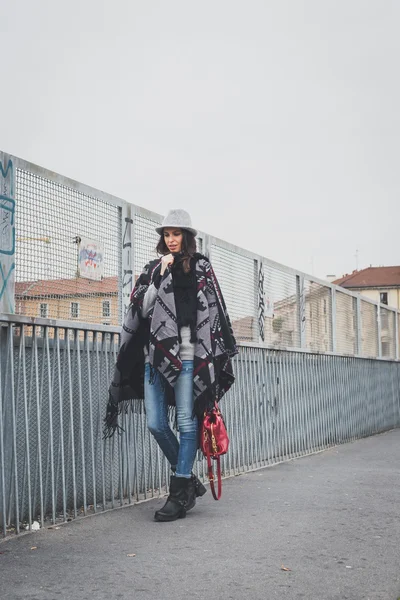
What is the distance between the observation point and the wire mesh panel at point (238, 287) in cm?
889

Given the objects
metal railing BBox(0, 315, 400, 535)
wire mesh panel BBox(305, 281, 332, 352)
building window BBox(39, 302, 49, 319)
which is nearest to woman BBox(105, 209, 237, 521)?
metal railing BBox(0, 315, 400, 535)

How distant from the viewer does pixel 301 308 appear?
1162 centimetres

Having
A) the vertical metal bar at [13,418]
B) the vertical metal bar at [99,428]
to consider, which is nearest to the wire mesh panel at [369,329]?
the vertical metal bar at [99,428]

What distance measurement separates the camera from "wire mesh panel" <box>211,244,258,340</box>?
8.89 m

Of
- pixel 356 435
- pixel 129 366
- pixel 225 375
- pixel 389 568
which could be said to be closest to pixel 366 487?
pixel 225 375

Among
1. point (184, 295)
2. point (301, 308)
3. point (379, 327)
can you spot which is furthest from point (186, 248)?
point (379, 327)

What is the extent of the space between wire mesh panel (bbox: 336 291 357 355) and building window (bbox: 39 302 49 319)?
8213 mm

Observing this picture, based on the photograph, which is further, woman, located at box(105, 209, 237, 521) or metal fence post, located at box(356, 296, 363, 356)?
metal fence post, located at box(356, 296, 363, 356)

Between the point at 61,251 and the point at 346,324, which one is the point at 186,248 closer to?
the point at 61,251

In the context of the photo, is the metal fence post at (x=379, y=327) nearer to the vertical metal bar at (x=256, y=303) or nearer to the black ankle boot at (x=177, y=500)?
the vertical metal bar at (x=256, y=303)

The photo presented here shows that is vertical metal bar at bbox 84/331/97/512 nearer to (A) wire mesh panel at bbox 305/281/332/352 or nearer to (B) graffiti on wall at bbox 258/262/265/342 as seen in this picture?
(B) graffiti on wall at bbox 258/262/265/342

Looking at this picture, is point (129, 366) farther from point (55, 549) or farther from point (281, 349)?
point (281, 349)

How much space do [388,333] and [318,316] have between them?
5968mm

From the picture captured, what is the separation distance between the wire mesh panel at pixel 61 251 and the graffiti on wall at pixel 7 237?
0.10 meters
